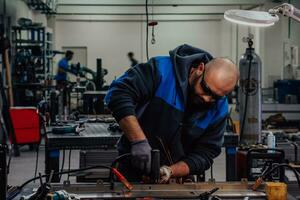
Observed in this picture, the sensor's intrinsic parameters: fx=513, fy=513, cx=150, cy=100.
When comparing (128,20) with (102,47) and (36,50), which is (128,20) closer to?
(102,47)

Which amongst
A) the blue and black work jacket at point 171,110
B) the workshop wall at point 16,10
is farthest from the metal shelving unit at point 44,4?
the blue and black work jacket at point 171,110

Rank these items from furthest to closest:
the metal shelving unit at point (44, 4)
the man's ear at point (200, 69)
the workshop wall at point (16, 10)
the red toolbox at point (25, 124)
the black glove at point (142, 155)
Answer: the metal shelving unit at point (44, 4), the workshop wall at point (16, 10), the red toolbox at point (25, 124), the man's ear at point (200, 69), the black glove at point (142, 155)

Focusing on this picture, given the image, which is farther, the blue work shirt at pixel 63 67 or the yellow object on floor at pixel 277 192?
the blue work shirt at pixel 63 67

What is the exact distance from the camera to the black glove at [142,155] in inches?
65.9

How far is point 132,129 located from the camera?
1745 mm

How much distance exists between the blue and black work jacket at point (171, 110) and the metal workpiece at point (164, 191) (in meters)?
0.31

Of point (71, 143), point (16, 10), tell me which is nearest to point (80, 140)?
point (71, 143)

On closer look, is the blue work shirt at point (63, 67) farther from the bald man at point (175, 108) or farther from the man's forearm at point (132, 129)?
the man's forearm at point (132, 129)

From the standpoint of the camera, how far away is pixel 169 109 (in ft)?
6.20

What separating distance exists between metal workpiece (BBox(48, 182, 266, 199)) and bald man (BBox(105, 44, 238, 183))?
158 mm

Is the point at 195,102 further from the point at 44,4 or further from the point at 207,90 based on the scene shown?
the point at 44,4

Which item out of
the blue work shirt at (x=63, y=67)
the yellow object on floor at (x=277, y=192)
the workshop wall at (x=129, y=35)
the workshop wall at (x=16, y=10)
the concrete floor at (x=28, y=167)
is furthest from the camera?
the workshop wall at (x=129, y=35)

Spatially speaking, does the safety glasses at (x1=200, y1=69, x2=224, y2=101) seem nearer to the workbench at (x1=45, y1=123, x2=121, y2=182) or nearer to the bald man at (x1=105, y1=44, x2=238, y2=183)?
the bald man at (x1=105, y1=44, x2=238, y2=183)

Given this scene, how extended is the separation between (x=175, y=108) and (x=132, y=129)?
22 cm
